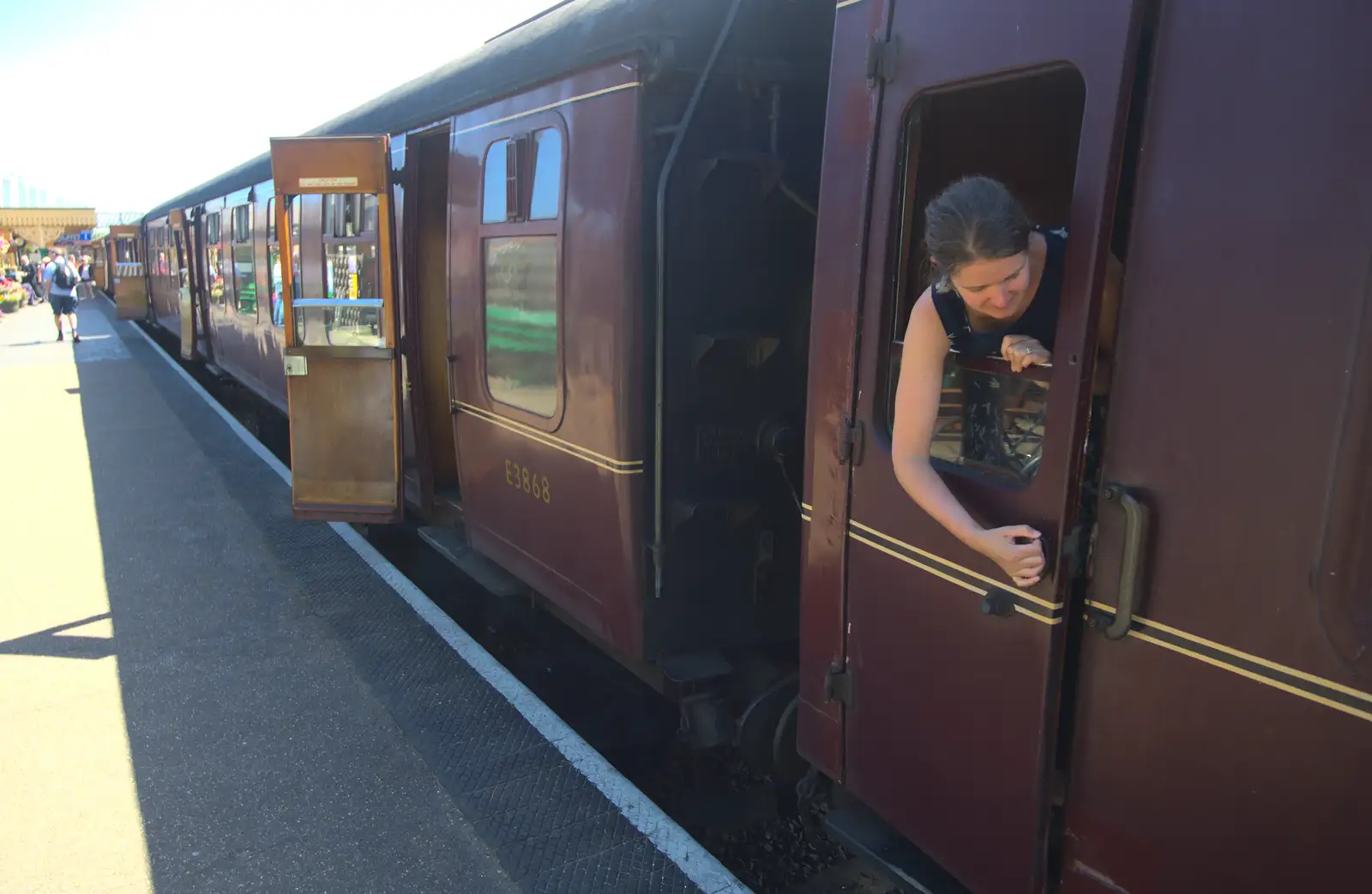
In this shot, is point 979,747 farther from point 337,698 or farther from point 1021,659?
point 337,698

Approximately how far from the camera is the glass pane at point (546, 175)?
388cm

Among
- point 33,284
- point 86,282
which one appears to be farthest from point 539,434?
point 86,282

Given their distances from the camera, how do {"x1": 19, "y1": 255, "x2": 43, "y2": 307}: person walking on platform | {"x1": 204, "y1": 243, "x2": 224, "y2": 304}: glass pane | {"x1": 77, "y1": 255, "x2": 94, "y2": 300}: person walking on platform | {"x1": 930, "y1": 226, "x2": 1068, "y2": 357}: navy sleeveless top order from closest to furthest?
{"x1": 930, "y1": 226, "x2": 1068, "y2": 357}: navy sleeveless top, {"x1": 204, "y1": 243, "x2": 224, "y2": 304}: glass pane, {"x1": 19, "y1": 255, "x2": 43, "y2": 307}: person walking on platform, {"x1": 77, "y1": 255, "x2": 94, "y2": 300}: person walking on platform

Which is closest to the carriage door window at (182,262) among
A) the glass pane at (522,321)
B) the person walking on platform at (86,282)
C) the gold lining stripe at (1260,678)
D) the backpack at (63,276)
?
the backpack at (63,276)

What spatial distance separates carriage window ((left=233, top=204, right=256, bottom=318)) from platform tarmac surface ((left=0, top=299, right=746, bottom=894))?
12.0ft

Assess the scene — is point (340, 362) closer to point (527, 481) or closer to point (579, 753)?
point (527, 481)

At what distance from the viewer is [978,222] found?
76.4 inches

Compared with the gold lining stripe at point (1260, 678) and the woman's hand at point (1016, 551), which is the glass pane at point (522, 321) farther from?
the gold lining stripe at point (1260, 678)

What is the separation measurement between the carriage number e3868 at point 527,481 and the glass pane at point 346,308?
1688mm

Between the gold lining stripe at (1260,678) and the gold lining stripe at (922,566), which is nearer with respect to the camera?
the gold lining stripe at (1260,678)

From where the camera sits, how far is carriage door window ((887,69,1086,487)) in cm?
230

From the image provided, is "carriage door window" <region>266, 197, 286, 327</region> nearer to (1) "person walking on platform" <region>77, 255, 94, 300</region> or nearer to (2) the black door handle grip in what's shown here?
(2) the black door handle grip

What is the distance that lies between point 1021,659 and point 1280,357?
873 mm

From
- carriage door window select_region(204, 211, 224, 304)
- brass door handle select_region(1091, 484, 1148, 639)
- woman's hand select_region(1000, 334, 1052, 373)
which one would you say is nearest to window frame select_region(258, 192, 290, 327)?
carriage door window select_region(204, 211, 224, 304)
